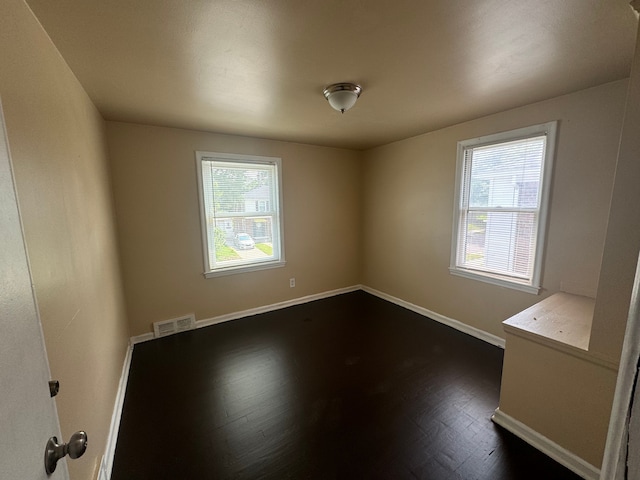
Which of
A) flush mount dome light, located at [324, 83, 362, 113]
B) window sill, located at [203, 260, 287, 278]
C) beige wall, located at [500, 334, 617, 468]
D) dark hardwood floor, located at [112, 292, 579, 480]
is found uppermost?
flush mount dome light, located at [324, 83, 362, 113]

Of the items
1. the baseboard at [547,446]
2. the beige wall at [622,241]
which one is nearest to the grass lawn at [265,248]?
the baseboard at [547,446]

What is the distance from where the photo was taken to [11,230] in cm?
54

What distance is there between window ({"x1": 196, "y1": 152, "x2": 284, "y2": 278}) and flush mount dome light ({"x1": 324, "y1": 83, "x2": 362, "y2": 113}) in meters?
1.67

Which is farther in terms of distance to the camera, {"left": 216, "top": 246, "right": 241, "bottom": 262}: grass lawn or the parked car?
the parked car

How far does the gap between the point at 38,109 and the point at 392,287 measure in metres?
3.82

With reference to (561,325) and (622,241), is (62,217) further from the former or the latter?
(561,325)

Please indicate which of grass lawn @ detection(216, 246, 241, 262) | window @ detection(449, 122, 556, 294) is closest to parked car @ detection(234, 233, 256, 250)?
grass lawn @ detection(216, 246, 241, 262)

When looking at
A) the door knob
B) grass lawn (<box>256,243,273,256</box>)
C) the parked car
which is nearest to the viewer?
the door knob

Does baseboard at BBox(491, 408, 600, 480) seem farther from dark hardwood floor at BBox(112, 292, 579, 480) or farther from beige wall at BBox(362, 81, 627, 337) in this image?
beige wall at BBox(362, 81, 627, 337)

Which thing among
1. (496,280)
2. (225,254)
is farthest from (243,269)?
(496,280)

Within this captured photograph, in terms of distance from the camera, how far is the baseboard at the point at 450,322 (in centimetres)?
277

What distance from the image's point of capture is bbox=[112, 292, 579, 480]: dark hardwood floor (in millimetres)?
1525

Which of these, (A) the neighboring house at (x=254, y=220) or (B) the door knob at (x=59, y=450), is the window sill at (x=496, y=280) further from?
(B) the door knob at (x=59, y=450)

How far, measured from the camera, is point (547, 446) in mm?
1604
